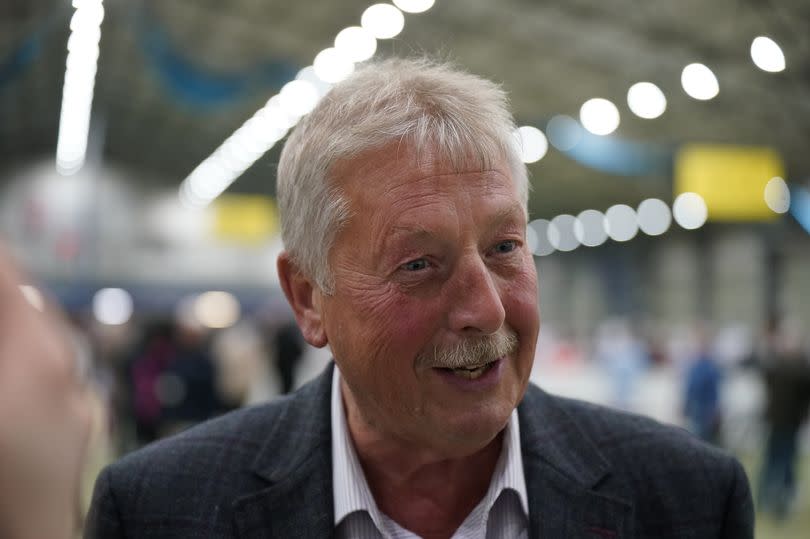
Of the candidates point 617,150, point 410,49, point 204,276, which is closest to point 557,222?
point 204,276

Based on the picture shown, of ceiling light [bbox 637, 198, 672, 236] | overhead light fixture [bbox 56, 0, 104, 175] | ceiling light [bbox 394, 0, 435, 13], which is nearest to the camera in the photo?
overhead light fixture [bbox 56, 0, 104, 175]

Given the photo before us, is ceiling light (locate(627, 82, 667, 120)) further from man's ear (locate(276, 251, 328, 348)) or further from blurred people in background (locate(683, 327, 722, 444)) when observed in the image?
man's ear (locate(276, 251, 328, 348))

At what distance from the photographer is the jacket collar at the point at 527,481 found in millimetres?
1596

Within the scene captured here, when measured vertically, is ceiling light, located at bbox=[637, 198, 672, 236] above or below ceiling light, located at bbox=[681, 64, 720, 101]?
above

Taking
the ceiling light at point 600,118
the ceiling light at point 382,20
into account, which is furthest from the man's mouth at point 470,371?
the ceiling light at point 600,118

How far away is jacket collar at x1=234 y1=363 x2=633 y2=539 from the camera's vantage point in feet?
5.24

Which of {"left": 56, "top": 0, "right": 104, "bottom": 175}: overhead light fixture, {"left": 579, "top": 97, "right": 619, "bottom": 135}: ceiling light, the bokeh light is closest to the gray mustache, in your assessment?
{"left": 56, "top": 0, "right": 104, "bottom": 175}: overhead light fixture

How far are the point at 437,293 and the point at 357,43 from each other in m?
13.5

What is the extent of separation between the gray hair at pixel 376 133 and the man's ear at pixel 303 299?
29 millimetres

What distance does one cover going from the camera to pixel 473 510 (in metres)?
1.65

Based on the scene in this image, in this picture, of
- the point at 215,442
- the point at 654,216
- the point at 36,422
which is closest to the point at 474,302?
the point at 215,442

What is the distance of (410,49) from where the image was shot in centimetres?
204

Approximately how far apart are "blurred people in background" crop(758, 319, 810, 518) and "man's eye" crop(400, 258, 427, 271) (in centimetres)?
843

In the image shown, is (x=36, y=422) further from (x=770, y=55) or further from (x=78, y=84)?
(x=78, y=84)
